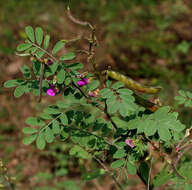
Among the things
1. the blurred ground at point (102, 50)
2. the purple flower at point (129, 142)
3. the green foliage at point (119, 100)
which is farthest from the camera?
the blurred ground at point (102, 50)

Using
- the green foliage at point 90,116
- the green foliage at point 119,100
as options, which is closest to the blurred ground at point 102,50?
the green foliage at point 90,116

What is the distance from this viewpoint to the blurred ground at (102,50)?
3604 millimetres

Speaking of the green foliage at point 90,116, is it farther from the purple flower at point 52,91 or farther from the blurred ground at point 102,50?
the blurred ground at point 102,50

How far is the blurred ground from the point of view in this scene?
3.60 m

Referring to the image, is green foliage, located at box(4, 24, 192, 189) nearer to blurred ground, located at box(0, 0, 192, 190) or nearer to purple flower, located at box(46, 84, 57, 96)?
purple flower, located at box(46, 84, 57, 96)

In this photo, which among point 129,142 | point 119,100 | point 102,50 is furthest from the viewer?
point 102,50

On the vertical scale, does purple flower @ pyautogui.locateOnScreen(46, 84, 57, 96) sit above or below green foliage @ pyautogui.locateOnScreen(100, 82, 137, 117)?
below

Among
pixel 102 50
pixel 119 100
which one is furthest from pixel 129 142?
pixel 102 50

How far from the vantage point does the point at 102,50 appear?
447 centimetres

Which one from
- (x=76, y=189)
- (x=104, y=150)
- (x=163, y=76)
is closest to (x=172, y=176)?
(x=104, y=150)

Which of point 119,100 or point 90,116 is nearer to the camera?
point 119,100

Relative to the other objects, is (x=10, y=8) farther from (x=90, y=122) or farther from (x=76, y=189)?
(x=90, y=122)

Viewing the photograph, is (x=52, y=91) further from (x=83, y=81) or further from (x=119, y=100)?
(x=119, y=100)

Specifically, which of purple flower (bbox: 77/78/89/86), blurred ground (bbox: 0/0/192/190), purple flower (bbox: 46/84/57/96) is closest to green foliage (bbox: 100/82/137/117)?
purple flower (bbox: 77/78/89/86)
